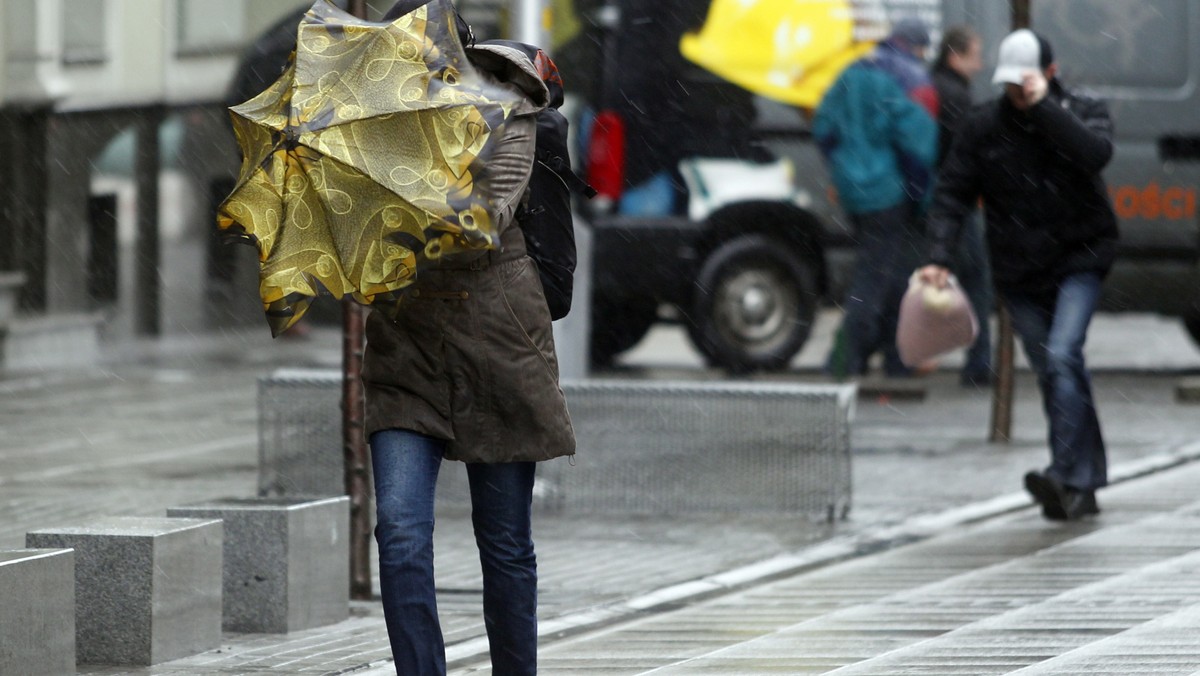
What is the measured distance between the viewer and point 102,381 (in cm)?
1397

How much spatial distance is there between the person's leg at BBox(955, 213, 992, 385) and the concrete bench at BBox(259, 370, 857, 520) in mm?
4840

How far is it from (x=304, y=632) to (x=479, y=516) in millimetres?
1614

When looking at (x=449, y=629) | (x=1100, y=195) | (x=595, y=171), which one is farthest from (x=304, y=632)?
(x=595, y=171)

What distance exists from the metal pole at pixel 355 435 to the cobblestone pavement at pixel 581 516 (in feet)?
0.66

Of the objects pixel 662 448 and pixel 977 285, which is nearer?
pixel 662 448

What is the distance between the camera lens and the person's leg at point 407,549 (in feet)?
15.9

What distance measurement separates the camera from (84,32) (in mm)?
16078

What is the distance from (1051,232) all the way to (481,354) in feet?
13.5

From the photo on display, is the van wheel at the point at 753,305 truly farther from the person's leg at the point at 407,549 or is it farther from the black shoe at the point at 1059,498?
the person's leg at the point at 407,549

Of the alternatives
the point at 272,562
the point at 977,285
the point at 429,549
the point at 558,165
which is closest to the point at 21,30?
the point at 977,285

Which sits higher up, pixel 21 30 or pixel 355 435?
pixel 21 30

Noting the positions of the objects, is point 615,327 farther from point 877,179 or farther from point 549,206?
point 549,206

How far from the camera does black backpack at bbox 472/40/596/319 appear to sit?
4.93m

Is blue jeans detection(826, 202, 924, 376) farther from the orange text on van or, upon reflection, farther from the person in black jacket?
the person in black jacket
